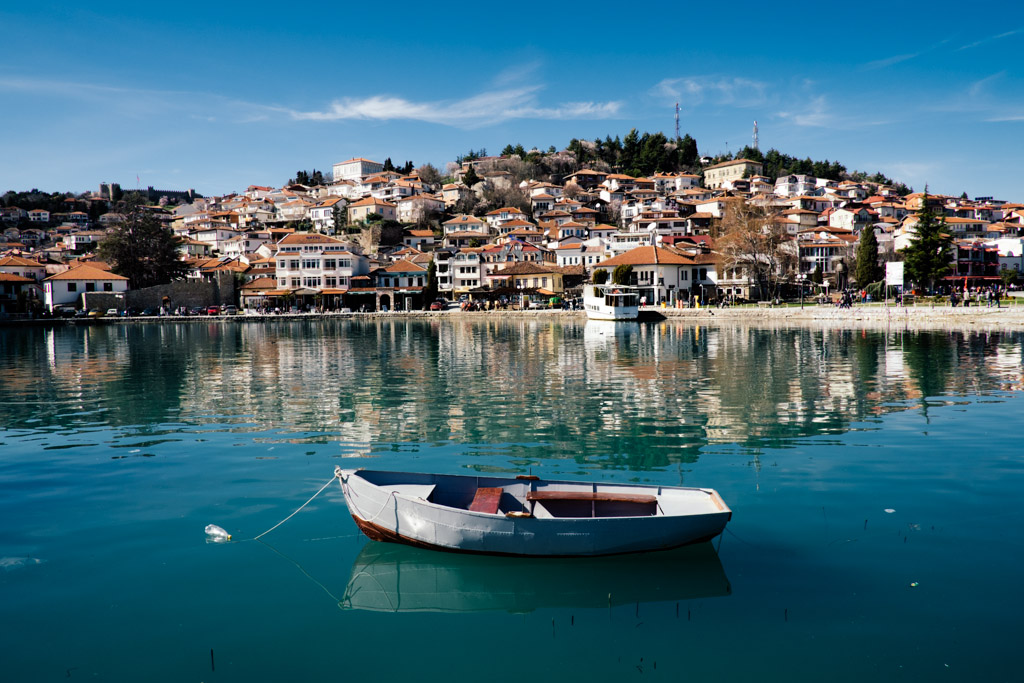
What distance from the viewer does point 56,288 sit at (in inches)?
2953

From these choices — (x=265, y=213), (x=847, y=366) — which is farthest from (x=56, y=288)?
(x=847, y=366)

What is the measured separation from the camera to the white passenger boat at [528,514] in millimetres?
7762

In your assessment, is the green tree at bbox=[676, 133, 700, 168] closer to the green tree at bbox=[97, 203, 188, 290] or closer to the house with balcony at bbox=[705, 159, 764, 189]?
the house with balcony at bbox=[705, 159, 764, 189]

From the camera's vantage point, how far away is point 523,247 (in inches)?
3278

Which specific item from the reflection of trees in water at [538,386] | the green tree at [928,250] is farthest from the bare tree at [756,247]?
the reflection of trees in water at [538,386]

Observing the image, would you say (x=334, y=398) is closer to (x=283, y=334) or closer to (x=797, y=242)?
(x=283, y=334)

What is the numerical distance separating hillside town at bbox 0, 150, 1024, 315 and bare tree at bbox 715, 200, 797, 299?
0.23 m

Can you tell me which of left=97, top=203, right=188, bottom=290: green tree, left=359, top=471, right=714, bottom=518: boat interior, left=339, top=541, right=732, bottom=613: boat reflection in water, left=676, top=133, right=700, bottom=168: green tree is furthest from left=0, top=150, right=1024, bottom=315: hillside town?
left=339, top=541, right=732, bottom=613: boat reflection in water

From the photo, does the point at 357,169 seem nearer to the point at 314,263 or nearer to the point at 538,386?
the point at 314,263

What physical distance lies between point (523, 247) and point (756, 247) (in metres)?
29.0

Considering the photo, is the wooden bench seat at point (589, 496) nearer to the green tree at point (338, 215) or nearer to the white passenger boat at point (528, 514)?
the white passenger boat at point (528, 514)

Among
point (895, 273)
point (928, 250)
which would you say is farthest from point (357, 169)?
point (895, 273)

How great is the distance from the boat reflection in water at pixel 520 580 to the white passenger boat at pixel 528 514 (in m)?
0.27

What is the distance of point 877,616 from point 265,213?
459 feet
